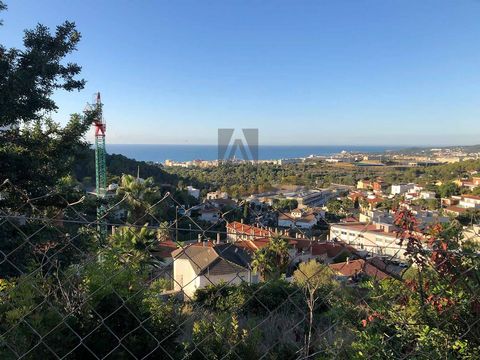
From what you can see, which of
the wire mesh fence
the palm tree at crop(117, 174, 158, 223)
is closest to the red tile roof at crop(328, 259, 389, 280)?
the wire mesh fence

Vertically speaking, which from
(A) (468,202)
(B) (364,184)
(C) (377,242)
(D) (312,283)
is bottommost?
(A) (468,202)

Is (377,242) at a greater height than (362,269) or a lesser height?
greater

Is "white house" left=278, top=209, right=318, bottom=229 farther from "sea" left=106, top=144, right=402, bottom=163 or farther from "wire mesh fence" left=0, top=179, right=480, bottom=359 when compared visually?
"sea" left=106, top=144, right=402, bottom=163

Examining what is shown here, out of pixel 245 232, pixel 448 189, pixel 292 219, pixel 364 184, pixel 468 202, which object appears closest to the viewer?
pixel 292 219

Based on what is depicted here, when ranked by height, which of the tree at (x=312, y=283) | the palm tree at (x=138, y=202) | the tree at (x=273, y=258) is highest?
the palm tree at (x=138, y=202)

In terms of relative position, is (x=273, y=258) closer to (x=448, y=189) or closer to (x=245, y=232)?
(x=245, y=232)

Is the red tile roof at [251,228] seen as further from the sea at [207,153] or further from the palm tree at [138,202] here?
the sea at [207,153]

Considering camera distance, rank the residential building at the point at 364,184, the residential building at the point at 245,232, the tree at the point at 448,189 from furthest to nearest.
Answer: the residential building at the point at 364,184 < the tree at the point at 448,189 < the residential building at the point at 245,232

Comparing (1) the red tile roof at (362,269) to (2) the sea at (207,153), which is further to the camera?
(2) the sea at (207,153)

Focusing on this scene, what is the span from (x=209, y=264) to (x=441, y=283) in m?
1.18

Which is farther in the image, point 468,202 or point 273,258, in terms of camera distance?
point 468,202

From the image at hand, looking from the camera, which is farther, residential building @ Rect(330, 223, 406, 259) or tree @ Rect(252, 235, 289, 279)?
tree @ Rect(252, 235, 289, 279)

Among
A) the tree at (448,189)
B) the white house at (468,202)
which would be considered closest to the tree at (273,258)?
the white house at (468,202)

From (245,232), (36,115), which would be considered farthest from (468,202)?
(245,232)
